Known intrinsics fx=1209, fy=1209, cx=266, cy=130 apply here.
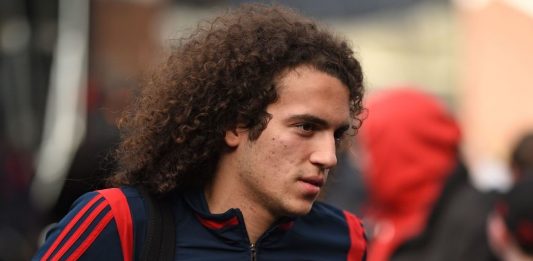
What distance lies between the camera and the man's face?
122 inches

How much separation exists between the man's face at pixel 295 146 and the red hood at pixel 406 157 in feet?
8.56

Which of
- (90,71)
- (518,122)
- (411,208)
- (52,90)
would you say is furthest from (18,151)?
(518,122)

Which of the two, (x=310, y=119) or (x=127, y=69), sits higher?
(x=310, y=119)

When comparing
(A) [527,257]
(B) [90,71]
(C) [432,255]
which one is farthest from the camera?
(B) [90,71]

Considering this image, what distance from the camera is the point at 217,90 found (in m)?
3.21

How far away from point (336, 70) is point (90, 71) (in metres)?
5.02

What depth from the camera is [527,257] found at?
485cm

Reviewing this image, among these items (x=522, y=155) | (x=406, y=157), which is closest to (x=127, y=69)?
(x=522, y=155)

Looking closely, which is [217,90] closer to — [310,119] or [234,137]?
[234,137]

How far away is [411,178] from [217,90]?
2.77 meters

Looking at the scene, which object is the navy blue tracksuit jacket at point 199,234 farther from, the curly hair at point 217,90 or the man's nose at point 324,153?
the man's nose at point 324,153

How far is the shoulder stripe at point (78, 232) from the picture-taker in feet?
9.82

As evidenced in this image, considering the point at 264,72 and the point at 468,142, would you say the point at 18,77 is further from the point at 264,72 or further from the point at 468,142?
the point at 468,142

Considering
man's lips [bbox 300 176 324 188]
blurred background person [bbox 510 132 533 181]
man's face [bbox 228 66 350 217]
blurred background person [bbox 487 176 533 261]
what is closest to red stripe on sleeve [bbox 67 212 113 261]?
man's face [bbox 228 66 350 217]
